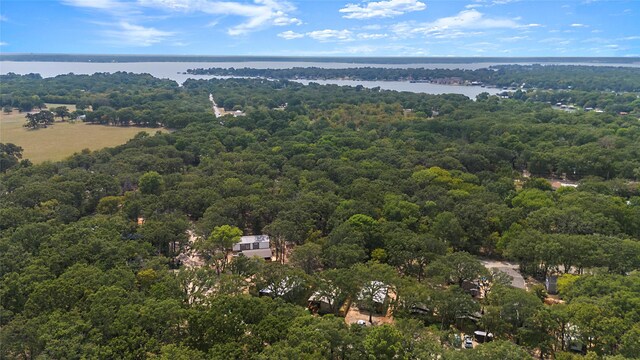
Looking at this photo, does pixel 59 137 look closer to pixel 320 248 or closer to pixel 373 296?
pixel 320 248

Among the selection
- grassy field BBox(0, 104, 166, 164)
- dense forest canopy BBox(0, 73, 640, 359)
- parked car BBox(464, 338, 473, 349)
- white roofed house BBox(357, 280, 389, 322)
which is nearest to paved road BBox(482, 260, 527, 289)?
dense forest canopy BBox(0, 73, 640, 359)

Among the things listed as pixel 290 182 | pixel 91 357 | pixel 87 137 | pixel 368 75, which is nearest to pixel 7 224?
pixel 91 357

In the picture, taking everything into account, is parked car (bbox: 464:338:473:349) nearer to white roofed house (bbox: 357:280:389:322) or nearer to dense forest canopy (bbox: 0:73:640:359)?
dense forest canopy (bbox: 0:73:640:359)

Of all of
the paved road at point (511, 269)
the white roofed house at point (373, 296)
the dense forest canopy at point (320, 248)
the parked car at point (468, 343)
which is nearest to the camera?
the dense forest canopy at point (320, 248)

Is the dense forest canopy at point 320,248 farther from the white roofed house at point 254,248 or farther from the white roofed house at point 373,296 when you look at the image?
the white roofed house at point 254,248

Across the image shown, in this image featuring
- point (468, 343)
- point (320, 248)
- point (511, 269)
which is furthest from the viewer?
point (511, 269)

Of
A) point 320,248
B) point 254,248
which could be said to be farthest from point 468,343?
point 254,248

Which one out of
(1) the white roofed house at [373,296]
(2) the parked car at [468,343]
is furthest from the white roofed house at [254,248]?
(2) the parked car at [468,343]
